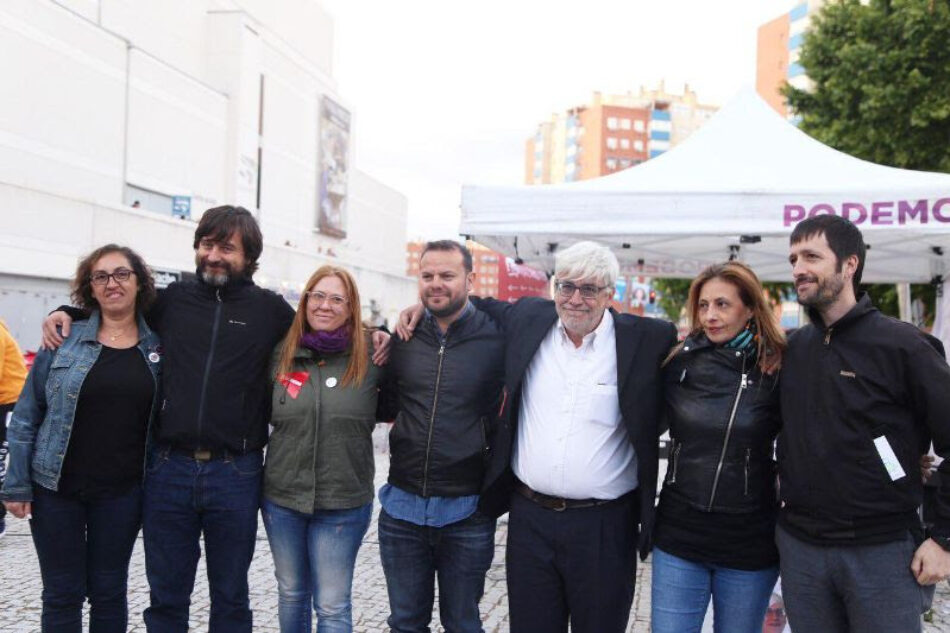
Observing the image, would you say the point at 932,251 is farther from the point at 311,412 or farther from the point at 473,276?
the point at 311,412

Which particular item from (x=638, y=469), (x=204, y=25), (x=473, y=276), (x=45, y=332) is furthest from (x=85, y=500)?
(x=204, y=25)

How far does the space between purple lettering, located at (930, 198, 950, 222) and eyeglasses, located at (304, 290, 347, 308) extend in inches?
170

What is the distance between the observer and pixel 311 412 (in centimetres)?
332

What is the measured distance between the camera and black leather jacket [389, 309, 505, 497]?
10.8 feet

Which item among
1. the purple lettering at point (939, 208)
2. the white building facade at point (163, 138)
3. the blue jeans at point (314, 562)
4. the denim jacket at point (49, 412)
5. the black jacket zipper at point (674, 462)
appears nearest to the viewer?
the black jacket zipper at point (674, 462)

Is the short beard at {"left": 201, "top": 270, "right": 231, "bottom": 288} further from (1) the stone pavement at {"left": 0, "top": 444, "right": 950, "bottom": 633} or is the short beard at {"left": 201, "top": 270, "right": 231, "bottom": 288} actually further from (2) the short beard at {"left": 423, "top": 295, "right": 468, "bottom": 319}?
(1) the stone pavement at {"left": 0, "top": 444, "right": 950, "bottom": 633}

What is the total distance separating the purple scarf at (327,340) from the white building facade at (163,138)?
1923 centimetres

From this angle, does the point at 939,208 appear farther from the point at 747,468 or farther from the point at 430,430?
the point at 430,430

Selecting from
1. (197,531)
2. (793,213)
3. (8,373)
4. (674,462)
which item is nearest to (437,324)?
(674,462)

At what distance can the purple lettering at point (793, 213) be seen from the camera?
225 inches

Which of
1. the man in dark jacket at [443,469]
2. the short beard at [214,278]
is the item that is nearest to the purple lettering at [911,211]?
the man in dark jacket at [443,469]

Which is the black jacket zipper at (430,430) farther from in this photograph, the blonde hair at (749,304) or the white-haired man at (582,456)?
the blonde hair at (749,304)

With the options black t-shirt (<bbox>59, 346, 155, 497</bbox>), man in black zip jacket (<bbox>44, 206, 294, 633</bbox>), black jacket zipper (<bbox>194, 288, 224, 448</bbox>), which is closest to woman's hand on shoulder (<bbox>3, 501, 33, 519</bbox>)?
black t-shirt (<bbox>59, 346, 155, 497</bbox>)

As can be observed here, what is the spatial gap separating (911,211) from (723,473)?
364cm
